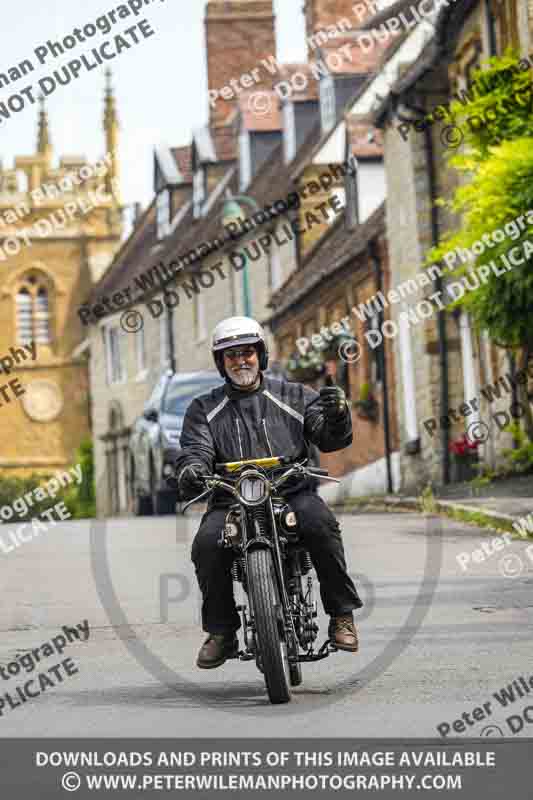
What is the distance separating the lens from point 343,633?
7781 millimetres

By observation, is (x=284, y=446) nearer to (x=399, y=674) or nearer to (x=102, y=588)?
(x=399, y=674)

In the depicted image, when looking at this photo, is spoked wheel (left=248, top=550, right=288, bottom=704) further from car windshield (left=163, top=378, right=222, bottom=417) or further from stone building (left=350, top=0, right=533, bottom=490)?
car windshield (left=163, top=378, right=222, bottom=417)

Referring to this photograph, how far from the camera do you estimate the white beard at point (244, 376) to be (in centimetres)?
788

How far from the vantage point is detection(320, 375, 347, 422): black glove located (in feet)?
25.0

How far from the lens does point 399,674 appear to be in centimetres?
823

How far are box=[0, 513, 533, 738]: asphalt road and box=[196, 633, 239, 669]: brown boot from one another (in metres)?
0.15

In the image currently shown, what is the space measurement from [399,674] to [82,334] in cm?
6983

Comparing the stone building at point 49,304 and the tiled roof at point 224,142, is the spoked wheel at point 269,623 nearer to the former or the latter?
the tiled roof at point 224,142

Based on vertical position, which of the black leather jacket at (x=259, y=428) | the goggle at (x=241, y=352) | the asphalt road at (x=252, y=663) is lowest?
the asphalt road at (x=252, y=663)

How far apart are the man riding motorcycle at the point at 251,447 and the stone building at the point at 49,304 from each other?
6813 centimetres

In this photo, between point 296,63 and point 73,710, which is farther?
point 296,63

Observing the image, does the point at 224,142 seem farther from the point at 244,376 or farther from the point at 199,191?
the point at 244,376

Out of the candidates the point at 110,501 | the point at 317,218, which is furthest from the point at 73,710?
the point at 110,501

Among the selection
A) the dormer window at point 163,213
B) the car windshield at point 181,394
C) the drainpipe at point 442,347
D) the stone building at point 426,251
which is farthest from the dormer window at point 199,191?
A: the car windshield at point 181,394
